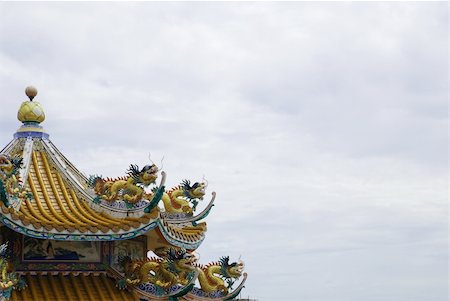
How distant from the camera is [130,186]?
18.5 meters

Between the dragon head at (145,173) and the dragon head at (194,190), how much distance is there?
88.3 inches

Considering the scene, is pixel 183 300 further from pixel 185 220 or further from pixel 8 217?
pixel 8 217

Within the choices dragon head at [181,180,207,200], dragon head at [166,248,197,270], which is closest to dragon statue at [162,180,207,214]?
dragon head at [181,180,207,200]

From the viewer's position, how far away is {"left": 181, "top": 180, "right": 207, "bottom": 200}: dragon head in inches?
802

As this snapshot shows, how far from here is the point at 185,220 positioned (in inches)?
806

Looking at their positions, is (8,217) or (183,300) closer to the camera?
(8,217)

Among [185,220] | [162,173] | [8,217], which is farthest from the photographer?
[185,220]

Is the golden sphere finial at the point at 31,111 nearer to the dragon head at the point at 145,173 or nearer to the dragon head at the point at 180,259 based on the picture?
the dragon head at the point at 145,173

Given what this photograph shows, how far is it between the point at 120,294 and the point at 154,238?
1.99m

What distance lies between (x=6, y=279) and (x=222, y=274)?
17.6 feet

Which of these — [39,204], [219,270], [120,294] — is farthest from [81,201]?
[219,270]

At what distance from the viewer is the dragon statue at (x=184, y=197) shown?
20.4 metres

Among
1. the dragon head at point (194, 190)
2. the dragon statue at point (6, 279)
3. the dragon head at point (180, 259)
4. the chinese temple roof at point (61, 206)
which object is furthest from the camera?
the dragon head at point (194, 190)

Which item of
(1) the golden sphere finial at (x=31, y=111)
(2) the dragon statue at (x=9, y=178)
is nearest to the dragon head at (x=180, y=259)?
(2) the dragon statue at (x=9, y=178)
